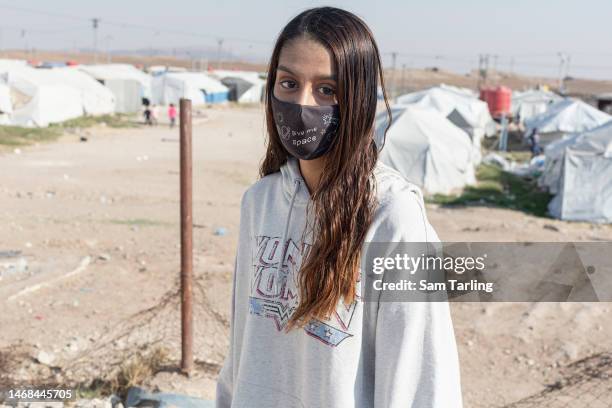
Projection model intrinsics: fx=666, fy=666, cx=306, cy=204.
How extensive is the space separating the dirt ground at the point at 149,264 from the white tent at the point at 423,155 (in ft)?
7.85

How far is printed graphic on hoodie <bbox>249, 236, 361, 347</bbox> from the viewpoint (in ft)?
5.36

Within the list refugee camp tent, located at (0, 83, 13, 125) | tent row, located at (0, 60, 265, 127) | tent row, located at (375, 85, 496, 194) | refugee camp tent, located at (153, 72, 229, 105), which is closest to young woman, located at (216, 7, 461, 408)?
tent row, located at (375, 85, 496, 194)

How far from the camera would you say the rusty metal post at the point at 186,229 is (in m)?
4.59

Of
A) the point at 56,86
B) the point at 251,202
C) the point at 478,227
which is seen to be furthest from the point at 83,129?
the point at 251,202

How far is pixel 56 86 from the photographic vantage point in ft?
89.1

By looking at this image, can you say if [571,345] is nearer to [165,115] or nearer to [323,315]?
[323,315]

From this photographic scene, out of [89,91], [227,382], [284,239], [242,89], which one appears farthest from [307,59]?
[242,89]

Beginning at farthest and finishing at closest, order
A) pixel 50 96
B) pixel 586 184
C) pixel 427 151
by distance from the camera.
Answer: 1. pixel 50 96
2. pixel 427 151
3. pixel 586 184

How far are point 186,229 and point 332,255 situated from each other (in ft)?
10.7

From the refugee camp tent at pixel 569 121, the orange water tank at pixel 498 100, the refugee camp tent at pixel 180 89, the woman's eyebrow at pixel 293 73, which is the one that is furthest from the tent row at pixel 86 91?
the woman's eyebrow at pixel 293 73

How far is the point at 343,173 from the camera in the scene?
1535 mm

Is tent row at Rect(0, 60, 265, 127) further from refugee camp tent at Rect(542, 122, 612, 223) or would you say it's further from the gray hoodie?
the gray hoodie

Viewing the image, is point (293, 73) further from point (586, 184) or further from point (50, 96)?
point (50, 96)

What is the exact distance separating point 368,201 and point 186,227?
3332 mm
